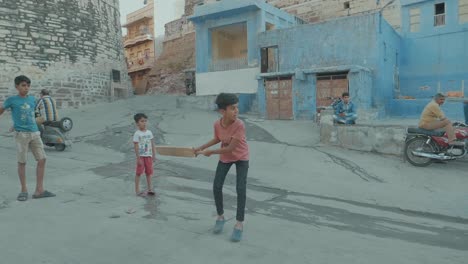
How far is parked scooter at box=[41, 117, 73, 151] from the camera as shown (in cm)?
943

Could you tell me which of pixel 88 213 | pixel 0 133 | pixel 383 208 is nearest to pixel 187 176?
pixel 88 213

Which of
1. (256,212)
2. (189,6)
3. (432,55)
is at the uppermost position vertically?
(189,6)

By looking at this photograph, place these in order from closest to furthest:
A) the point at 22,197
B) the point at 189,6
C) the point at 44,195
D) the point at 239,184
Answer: the point at 239,184 → the point at 22,197 → the point at 44,195 → the point at 189,6

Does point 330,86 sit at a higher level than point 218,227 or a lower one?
higher

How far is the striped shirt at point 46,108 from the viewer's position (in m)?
9.24

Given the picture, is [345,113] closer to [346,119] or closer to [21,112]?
[346,119]

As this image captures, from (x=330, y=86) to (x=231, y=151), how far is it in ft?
43.0

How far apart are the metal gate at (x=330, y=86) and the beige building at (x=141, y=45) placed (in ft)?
85.9

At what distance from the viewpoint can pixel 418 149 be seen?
7852 millimetres

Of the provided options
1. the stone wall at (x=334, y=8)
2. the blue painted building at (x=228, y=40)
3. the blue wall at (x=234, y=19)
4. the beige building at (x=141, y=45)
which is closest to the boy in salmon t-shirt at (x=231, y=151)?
the blue painted building at (x=228, y=40)

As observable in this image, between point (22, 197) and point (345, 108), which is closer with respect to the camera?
point (22, 197)

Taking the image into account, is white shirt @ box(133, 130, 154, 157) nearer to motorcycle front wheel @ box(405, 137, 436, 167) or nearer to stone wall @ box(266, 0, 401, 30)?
motorcycle front wheel @ box(405, 137, 436, 167)

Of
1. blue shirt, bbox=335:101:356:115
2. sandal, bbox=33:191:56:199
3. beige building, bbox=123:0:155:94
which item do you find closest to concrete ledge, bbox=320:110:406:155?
blue shirt, bbox=335:101:356:115

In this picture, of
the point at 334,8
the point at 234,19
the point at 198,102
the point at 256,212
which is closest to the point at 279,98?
the point at 198,102
